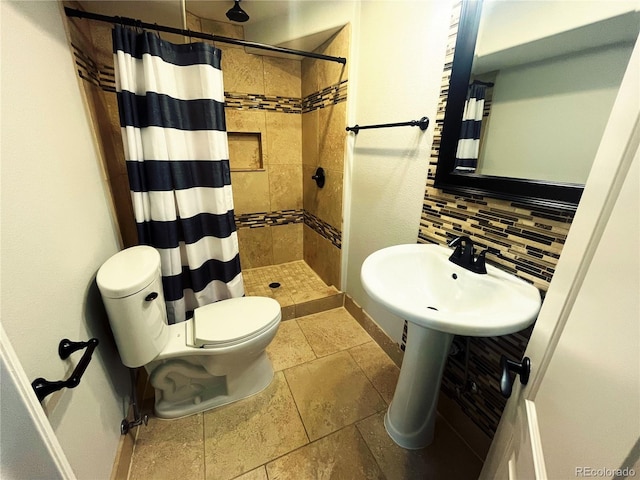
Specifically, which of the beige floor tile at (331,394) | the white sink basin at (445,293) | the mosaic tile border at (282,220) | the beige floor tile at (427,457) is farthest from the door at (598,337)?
the mosaic tile border at (282,220)

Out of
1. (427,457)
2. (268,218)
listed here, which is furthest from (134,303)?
(268,218)

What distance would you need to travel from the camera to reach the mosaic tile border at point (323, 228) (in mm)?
2070

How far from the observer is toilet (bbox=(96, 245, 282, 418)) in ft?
3.22

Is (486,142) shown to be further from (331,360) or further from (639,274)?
(331,360)

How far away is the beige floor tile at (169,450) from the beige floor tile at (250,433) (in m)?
0.04

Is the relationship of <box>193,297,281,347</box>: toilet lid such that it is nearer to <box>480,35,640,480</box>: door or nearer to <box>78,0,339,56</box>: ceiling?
<box>480,35,640,480</box>: door

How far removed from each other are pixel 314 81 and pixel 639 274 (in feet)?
7.41

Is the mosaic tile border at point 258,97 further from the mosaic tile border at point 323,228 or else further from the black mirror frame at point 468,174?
the mosaic tile border at point 323,228

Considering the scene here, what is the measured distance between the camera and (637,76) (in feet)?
1.17

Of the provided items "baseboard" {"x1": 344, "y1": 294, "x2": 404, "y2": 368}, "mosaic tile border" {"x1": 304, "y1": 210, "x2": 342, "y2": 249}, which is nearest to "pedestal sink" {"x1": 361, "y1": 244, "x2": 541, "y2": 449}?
"baseboard" {"x1": 344, "y1": 294, "x2": 404, "y2": 368}

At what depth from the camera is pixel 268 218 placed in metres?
2.59

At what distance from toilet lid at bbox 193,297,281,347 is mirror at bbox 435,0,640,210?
3.52 feet

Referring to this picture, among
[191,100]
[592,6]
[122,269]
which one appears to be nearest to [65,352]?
[122,269]

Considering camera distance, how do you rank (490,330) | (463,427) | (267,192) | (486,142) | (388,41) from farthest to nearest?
1. (267,192)
2. (388,41)
3. (463,427)
4. (486,142)
5. (490,330)
